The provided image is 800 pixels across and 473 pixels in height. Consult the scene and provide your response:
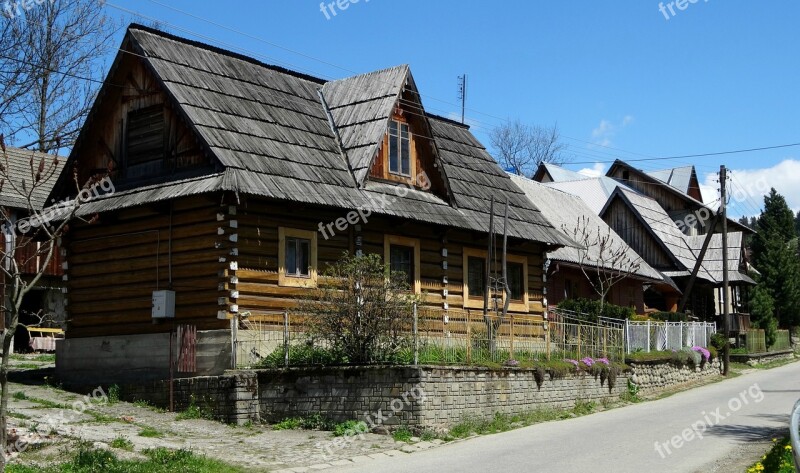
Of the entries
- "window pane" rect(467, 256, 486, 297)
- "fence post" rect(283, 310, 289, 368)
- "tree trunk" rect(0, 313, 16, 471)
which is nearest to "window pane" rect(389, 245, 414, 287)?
"window pane" rect(467, 256, 486, 297)

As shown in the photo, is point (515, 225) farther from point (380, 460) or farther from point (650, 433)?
point (380, 460)

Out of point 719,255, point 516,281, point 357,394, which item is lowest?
point 357,394

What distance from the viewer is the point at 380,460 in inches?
645

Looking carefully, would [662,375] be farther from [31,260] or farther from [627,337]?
[31,260]

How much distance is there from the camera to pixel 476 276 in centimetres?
2866

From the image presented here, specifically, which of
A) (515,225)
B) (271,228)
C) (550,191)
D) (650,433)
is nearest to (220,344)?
(271,228)

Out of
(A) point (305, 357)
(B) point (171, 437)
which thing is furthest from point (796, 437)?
(A) point (305, 357)

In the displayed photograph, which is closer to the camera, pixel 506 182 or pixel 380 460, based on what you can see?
pixel 380 460

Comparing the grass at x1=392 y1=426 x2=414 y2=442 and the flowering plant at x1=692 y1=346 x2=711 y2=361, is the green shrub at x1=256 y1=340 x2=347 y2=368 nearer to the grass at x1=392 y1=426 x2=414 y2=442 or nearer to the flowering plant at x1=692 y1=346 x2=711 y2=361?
the grass at x1=392 y1=426 x2=414 y2=442

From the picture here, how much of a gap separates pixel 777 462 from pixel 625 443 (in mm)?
3750

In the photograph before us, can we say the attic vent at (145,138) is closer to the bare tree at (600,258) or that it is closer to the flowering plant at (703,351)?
the bare tree at (600,258)

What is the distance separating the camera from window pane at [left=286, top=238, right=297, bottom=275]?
23.0m

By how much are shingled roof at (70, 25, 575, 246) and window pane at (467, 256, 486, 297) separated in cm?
133

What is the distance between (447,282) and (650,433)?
9316 millimetres
